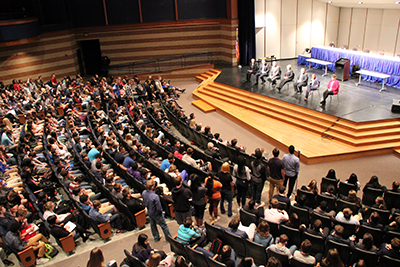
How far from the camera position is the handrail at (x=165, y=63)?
60.6 feet

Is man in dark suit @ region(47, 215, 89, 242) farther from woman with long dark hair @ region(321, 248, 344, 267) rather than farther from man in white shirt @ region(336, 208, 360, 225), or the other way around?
man in white shirt @ region(336, 208, 360, 225)

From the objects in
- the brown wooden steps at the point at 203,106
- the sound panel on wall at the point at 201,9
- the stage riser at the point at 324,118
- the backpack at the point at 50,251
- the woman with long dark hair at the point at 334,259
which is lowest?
the backpack at the point at 50,251

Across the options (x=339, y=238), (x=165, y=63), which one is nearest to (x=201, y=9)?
(x=165, y=63)

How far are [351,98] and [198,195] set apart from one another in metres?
8.14

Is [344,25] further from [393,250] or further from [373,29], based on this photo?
[393,250]

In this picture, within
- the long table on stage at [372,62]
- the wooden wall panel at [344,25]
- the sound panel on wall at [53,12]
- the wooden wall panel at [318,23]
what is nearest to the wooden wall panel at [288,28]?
the wooden wall panel at [318,23]

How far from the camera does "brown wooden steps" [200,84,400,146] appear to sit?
890cm

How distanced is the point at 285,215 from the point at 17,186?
19.4ft

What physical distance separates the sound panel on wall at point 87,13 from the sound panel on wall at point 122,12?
0.45m

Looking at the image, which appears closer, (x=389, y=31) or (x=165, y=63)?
(x=389, y=31)

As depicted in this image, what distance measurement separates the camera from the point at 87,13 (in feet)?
58.4

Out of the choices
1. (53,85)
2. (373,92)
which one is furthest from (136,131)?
(373,92)

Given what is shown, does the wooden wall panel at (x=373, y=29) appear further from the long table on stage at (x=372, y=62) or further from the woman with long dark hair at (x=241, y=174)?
the woman with long dark hair at (x=241, y=174)

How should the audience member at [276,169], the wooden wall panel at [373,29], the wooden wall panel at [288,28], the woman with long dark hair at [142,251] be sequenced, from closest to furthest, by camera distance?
the woman with long dark hair at [142,251]
the audience member at [276,169]
the wooden wall panel at [373,29]
the wooden wall panel at [288,28]
